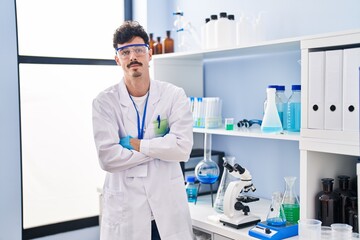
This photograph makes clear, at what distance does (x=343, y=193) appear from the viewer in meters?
1.81

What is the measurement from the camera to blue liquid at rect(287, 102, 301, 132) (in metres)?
2.00

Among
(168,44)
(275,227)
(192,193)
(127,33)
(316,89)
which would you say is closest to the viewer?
(316,89)

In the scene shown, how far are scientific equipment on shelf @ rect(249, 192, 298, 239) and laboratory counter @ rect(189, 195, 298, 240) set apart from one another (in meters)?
0.03

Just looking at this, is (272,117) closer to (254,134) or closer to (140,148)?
(254,134)

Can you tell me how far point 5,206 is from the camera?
2658 millimetres

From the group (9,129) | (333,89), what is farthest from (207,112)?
(9,129)

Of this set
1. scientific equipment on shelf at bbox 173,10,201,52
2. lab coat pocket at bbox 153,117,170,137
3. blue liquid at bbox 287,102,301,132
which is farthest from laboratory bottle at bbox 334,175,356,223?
scientific equipment on shelf at bbox 173,10,201,52

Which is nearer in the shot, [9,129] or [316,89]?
[316,89]

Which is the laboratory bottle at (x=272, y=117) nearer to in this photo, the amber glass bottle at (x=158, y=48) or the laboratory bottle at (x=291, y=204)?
the laboratory bottle at (x=291, y=204)

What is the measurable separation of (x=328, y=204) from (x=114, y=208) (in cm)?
A: 98

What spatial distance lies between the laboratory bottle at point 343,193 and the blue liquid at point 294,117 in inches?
12.4

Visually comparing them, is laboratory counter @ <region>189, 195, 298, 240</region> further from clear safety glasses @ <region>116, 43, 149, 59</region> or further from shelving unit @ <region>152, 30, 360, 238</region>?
clear safety glasses @ <region>116, 43, 149, 59</region>

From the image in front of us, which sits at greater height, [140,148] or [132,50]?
[132,50]

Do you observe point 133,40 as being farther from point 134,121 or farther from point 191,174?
point 191,174
